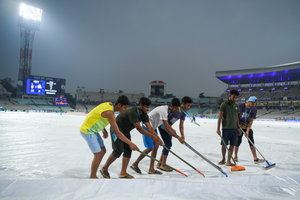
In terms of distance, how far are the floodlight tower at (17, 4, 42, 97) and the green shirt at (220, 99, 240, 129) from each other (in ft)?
211

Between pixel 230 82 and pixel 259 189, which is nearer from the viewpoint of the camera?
pixel 259 189

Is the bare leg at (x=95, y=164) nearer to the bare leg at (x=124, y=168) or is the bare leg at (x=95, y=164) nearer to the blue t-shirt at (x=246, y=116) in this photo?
the bare leg at (x=124, y=168)

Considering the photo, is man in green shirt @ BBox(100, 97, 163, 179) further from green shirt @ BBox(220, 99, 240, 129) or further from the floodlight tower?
the floodlight tower

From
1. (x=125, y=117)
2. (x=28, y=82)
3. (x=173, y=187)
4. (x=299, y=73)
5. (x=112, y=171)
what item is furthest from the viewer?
(x=28, y=82)

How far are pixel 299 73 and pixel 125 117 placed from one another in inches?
2233

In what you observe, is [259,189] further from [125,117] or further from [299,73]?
[299,73]

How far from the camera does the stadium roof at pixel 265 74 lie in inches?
1755

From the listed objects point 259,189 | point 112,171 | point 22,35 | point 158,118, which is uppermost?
point 22,35

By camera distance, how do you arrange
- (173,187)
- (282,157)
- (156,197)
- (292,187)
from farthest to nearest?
1. (282,157)
2. (292,187)
3. (173,187)
4. (156,197)

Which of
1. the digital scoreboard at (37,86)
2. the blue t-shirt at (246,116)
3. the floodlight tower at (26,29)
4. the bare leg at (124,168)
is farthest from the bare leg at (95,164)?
the floodlight tower at (26,29)

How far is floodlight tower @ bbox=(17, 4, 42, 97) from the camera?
55.7m

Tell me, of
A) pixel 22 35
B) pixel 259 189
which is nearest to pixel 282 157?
pixel 259 189

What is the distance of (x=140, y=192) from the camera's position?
7.16ft

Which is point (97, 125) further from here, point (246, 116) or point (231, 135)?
point (246, 116)
